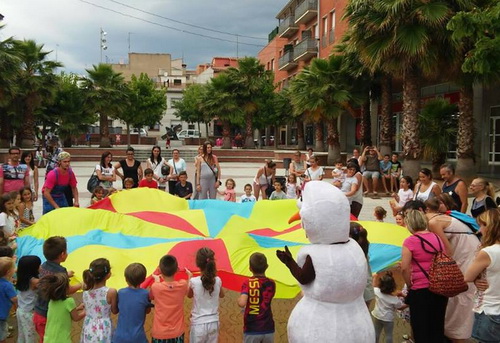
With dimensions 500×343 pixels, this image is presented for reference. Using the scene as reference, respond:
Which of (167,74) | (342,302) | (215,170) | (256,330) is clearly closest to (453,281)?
(342,302)

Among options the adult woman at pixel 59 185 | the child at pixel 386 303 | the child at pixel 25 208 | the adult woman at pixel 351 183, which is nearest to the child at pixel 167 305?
the child at pixel 386 303

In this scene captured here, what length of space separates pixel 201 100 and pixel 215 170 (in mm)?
28609

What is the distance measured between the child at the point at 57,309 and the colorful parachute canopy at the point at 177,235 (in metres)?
1.13

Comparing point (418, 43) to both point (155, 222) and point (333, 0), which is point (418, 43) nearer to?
point (155, 222)

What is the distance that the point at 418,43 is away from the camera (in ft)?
44.5

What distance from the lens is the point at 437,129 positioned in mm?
15977

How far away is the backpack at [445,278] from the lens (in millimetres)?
3645

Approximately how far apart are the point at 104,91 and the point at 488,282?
107 ft

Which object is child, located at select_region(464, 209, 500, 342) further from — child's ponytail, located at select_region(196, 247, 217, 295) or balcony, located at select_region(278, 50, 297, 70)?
balcony, located at select_region(278, 50, 297, 70)

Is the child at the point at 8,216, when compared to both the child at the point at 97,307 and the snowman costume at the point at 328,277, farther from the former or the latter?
the snowman costume at the point at 328,277

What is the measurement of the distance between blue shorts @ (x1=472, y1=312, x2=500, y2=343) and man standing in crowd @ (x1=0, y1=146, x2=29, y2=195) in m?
7.10

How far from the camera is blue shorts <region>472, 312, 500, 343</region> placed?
363 cm

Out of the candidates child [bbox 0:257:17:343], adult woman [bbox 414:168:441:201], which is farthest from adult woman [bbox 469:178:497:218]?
child [bbox 0:257:17:343]

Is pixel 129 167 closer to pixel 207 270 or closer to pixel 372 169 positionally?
pixel 207 270
